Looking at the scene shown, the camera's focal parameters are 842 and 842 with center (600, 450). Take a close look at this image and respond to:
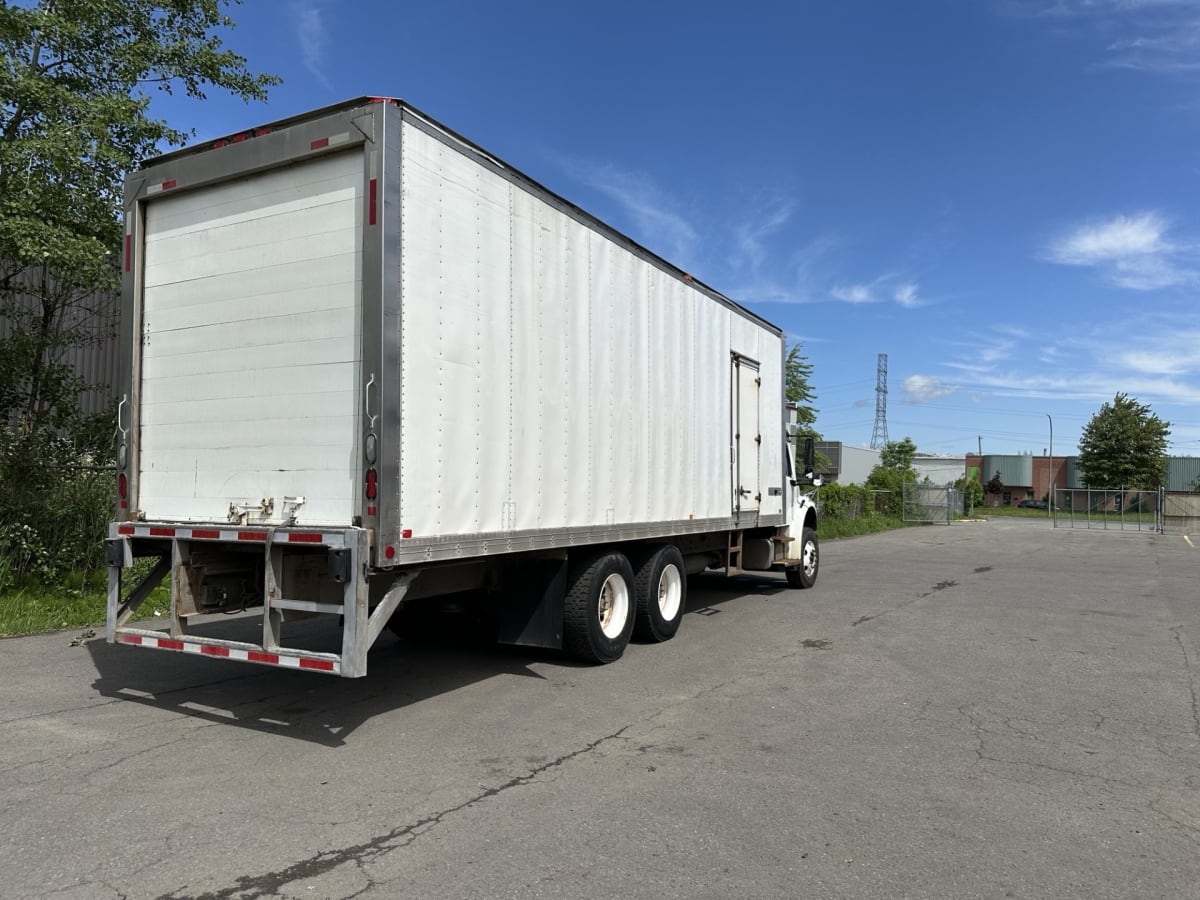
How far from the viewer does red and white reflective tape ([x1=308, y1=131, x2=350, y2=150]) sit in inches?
207

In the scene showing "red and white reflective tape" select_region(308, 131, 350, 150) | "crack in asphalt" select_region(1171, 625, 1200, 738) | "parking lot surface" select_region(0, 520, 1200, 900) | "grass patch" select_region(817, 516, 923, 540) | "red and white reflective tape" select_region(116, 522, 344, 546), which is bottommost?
"crack in asphalt" select_region(1171, 625, 1200, 738)

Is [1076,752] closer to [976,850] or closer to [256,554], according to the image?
[976,850]

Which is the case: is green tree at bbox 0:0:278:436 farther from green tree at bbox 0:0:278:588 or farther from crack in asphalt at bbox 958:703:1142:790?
crack in asphalt at bbox 958:703:1142:790

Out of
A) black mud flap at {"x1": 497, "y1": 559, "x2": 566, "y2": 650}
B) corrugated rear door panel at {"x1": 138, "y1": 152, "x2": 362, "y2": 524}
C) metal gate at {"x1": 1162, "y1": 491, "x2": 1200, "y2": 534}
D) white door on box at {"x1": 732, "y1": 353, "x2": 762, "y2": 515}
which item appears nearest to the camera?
corrugated rear door panel at {"x1": 138, "y1": 152, "x2": 362, "y2": 524}

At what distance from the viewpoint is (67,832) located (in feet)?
12.8

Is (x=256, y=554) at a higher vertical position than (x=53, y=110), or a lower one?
lower

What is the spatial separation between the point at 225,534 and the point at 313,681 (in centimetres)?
177

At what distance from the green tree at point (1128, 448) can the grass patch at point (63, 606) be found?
62197 mm

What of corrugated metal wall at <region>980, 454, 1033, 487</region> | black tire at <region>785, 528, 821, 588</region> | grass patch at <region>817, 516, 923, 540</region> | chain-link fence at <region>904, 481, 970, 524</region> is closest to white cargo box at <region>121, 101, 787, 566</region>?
black tire at <region>785, 528, 821, 588</region>

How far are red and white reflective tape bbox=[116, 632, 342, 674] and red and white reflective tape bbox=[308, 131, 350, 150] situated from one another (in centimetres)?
318

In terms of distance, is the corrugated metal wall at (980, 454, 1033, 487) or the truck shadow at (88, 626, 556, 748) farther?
the corrugated metal wall at (980, 454, 1033, 487)

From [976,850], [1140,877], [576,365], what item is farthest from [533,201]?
[1140,877]

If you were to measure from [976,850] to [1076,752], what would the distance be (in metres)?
1.96

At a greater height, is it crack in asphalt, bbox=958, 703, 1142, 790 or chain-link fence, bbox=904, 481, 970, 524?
chain-link fence, bbox=904, 481, 970, 524
